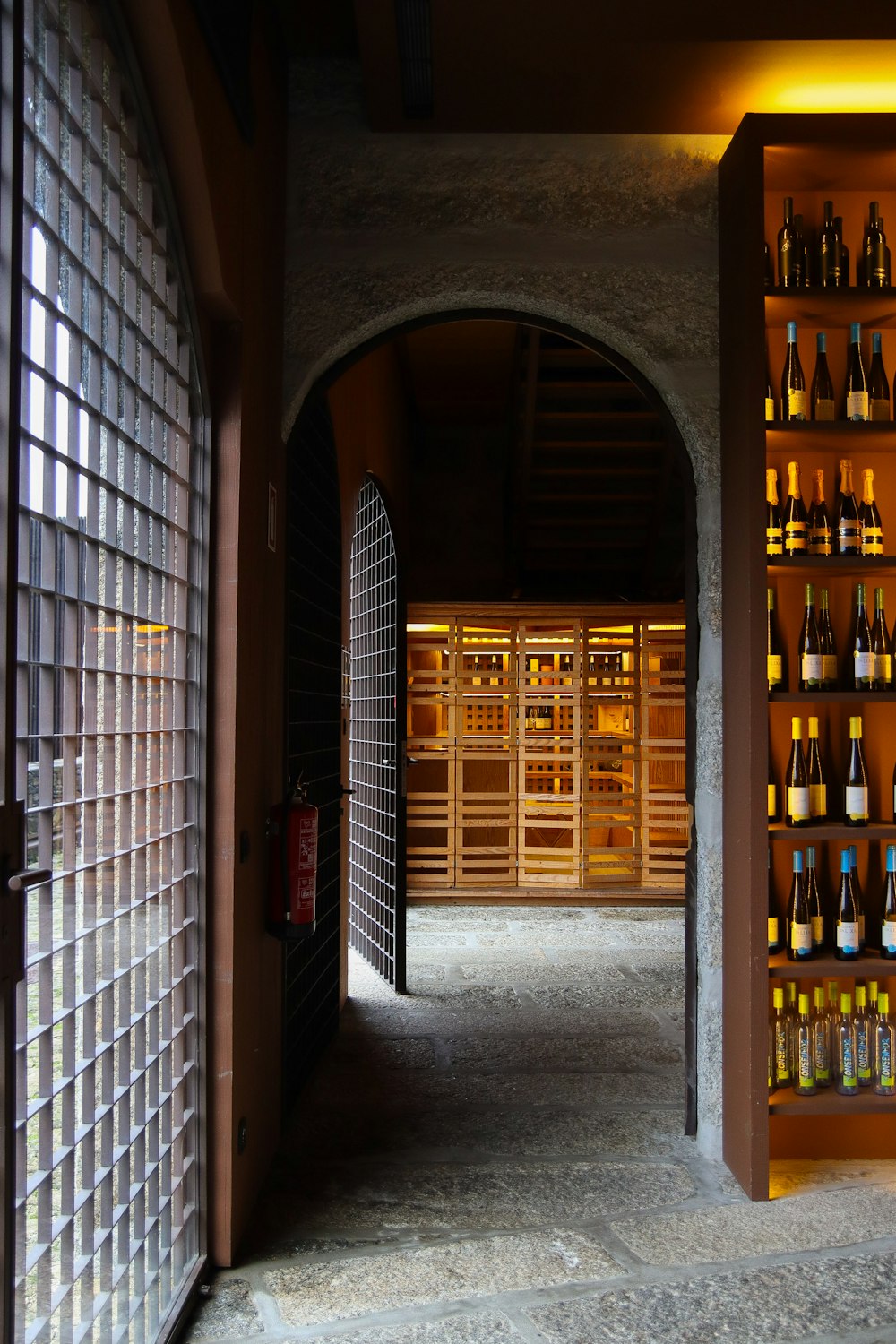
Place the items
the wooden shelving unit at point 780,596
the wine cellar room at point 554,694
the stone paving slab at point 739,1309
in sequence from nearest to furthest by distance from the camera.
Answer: the stone paving slab at point 739,1309
the wooden shelving unit at point 780,596
the wine cellar room at point 554,694

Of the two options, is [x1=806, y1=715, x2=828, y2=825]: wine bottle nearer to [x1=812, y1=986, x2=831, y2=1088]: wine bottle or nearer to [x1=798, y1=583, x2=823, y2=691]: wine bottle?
[x1=798, y1=583, x2=823, y2=691]: wine bottle

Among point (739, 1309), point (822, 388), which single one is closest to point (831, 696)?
point (822, 388)

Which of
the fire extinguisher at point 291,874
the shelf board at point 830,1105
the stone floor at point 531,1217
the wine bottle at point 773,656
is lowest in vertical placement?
the stone floor at point 531,1217

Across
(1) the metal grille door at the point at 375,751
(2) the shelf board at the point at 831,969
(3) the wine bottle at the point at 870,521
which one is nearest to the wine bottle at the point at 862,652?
(3) the wine bottle at the point at 870,521

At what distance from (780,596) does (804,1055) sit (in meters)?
1.39

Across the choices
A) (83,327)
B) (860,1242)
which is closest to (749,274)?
(83,327)

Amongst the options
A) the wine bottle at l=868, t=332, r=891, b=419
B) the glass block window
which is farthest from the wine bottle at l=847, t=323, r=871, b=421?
the glass block window

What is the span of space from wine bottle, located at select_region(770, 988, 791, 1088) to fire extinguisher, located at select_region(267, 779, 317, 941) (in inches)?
54.6

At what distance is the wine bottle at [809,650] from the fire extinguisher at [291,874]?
1.51 metres

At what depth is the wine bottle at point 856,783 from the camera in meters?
3.23

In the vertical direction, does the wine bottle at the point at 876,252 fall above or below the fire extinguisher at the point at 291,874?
above

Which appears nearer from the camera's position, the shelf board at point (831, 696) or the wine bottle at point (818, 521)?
the shelf board at point (831, 696)

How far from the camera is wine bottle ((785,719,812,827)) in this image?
3.22 metres

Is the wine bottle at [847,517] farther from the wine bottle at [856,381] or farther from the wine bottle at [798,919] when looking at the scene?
the wine bottle at [798,919]
